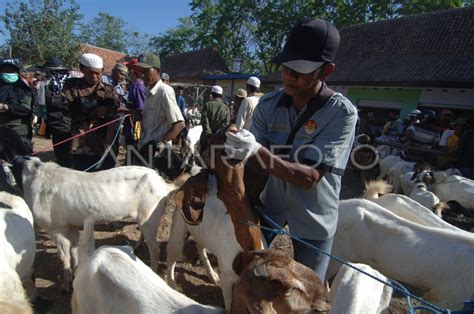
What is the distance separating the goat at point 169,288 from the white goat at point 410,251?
6.06 ft

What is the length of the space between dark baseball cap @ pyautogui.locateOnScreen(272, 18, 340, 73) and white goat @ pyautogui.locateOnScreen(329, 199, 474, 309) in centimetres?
221

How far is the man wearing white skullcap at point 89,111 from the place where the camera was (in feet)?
13.3

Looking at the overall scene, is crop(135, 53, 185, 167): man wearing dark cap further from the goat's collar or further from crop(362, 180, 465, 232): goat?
crop(362, 180, 465, 232): goat

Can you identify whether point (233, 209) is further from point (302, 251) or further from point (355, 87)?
point (355, 87)

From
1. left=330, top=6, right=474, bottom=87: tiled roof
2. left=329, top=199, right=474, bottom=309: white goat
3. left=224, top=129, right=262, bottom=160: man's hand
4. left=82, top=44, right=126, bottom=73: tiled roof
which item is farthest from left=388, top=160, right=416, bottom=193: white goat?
left=82, top=44, right=126, bottom=73: tiled roof

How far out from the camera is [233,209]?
1811 millimetres

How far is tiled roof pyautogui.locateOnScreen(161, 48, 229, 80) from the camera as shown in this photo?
100 feet

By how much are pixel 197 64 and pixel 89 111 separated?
29569 mm

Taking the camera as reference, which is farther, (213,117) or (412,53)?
(412,53)

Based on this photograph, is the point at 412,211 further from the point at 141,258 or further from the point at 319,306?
the point at 141,258

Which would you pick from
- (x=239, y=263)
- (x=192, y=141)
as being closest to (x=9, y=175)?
(x=239, y=263)

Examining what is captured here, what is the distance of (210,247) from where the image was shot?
2906mm

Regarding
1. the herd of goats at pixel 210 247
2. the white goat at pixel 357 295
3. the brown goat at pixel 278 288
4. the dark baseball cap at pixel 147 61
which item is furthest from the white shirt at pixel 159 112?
the brown goat at pixel 278 288

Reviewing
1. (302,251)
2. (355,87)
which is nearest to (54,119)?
(302,251)
